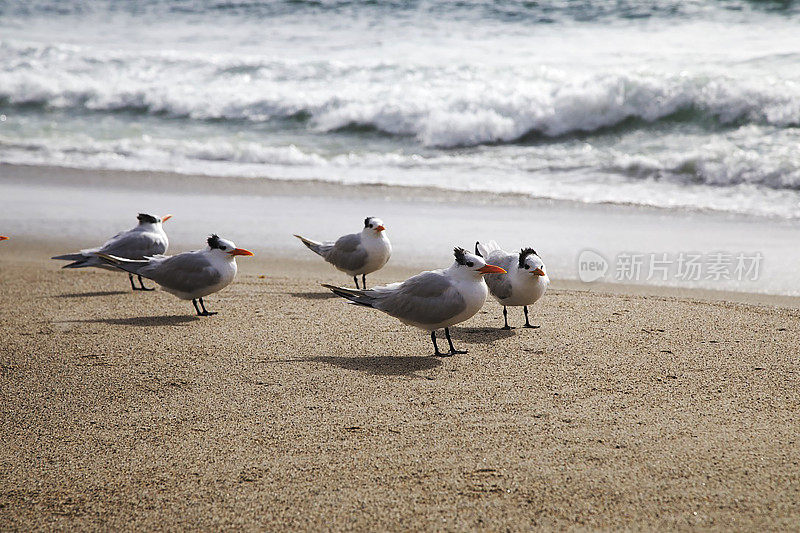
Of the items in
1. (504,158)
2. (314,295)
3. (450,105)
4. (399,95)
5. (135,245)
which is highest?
(399,95)

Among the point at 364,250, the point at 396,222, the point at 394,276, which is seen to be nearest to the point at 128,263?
the point at 364,250

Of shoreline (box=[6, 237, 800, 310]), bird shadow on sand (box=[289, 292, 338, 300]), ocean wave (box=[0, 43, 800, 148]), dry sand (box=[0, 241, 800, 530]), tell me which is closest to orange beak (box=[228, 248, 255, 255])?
dry sand (box=[0, 241, 800, 530])

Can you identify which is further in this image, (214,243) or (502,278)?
(214,243)

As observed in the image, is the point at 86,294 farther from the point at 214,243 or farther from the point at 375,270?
the point at 375,270

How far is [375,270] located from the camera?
736cm

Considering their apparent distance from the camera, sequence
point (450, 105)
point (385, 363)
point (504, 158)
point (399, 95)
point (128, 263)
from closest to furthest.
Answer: point (385, 363) < point (128, 263) < point (504, 158) < point (450, 105) < point (399, 95)

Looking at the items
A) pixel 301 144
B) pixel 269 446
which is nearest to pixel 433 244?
pixel 269 446

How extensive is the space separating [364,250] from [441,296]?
1.95 m

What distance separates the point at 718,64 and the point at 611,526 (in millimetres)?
13376

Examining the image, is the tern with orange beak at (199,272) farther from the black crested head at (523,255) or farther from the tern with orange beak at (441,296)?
the black crested head at (523,255)

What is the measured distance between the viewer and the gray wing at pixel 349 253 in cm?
723

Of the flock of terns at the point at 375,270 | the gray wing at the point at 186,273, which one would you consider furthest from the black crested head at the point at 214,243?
the gray wing at the point at 186,273

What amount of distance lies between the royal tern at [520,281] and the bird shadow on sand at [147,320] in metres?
2.21

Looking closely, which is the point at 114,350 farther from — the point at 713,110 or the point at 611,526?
the point at 713,110
